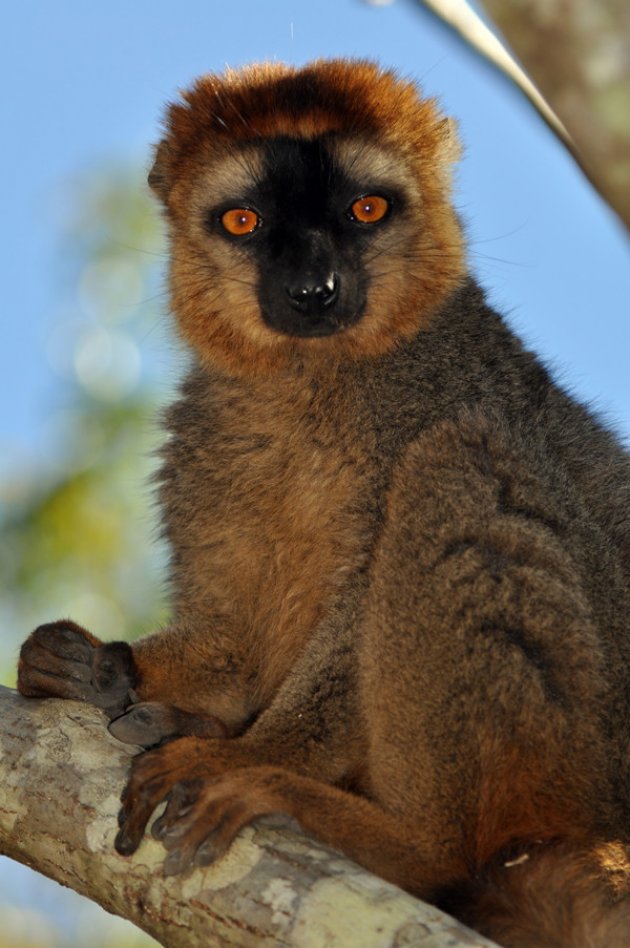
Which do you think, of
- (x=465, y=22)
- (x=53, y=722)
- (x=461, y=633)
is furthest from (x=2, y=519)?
(x=465, y=22)

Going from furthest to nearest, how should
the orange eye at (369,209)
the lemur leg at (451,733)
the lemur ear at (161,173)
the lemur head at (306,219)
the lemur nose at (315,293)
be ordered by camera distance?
the lemur ear at (161,173)
the orange eye at (369,209)
the lemur head at (306,219)
the lemur nose at (315,293)
the lemur leg at (451,733)

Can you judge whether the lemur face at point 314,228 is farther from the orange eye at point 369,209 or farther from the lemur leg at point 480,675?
the lemur leg at point 480,675

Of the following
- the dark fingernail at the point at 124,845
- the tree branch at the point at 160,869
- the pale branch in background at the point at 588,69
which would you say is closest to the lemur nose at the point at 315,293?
the tree branch at the point at 160,869

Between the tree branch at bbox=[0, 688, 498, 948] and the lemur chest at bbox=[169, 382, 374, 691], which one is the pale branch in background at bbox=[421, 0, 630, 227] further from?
the lemur chest at bbox=[169, 382, 374, 691]

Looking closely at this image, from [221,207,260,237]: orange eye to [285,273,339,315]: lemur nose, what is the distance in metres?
0.52

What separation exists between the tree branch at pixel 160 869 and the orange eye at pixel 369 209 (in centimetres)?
285

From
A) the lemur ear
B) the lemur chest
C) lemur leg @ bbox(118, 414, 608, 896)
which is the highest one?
the lemur ear

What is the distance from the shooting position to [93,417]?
12.0 m

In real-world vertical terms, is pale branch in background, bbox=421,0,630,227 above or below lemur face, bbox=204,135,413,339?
below

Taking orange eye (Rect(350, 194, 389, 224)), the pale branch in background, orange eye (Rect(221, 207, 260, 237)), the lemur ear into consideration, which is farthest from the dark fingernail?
the lemur ear

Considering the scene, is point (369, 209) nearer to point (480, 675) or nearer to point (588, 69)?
point (480, 675)

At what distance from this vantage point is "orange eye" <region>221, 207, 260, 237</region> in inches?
261

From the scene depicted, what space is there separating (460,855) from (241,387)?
2.77 metres

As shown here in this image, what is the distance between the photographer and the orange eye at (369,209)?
658cm
